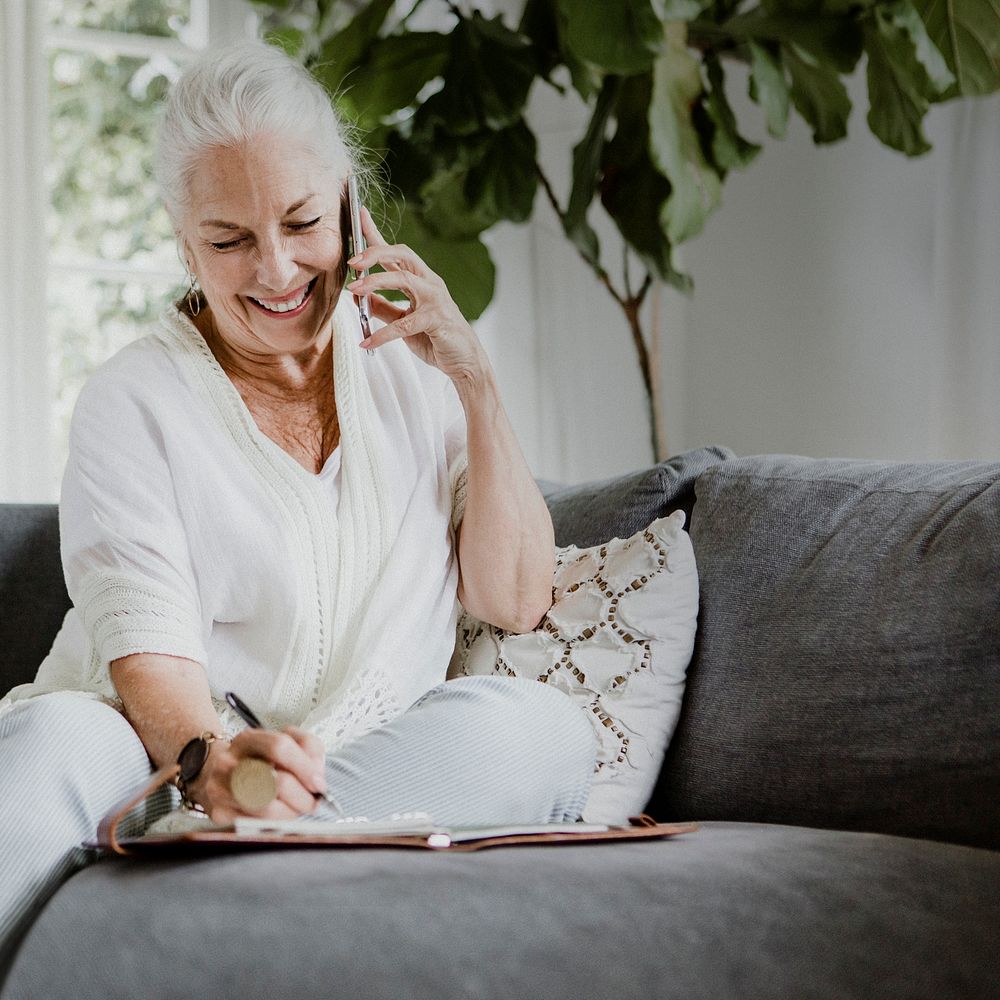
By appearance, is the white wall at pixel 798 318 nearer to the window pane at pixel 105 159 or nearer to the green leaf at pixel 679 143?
the green leaf at pixel 679 143

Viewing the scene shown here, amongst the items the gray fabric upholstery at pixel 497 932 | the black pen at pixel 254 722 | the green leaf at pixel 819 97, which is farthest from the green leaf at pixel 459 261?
the gray fabric upholstery at pixel 497 932

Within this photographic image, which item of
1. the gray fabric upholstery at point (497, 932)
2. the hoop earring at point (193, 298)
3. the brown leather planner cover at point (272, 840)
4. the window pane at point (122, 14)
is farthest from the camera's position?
the window pane at point (122, 14)

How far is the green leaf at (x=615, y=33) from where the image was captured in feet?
6.86

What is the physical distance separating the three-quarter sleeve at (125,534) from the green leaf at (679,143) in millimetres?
1203

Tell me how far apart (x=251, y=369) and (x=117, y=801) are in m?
0.60

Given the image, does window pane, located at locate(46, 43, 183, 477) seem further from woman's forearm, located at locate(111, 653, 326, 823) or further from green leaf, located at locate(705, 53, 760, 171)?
woman's forearm, located at locate(111, 653, 326, 823)

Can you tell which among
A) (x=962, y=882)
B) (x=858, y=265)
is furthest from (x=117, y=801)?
(x=858, y=265)

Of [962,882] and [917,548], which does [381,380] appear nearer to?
[917,548]

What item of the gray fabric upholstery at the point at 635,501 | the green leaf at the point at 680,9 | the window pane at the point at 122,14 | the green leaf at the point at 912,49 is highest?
the window pane at the point at 122,14

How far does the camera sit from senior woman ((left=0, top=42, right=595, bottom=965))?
121cm

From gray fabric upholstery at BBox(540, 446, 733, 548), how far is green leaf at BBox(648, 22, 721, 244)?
74cm

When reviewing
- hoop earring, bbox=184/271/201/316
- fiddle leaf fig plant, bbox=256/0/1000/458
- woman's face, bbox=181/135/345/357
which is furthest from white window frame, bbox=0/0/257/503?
woman's face, bbox=181/135/345/357

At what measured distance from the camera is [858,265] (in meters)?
2.79

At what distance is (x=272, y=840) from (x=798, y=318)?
237 centimetres
